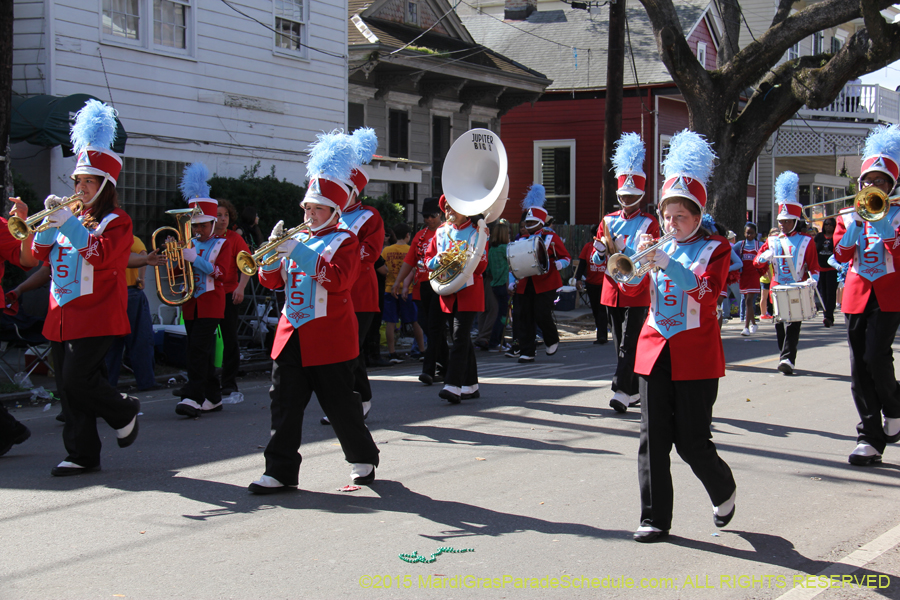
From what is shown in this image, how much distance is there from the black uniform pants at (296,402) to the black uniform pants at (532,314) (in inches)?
259

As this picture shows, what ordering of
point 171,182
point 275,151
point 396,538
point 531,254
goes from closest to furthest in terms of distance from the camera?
point 396,538, point 531,254, point 171,182, point 275,151

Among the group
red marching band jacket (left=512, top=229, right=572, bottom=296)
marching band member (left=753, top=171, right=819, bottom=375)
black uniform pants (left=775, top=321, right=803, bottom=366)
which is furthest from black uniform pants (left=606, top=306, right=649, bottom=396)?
black uniform pants (left=775, top=321, right=803, bottom=366)

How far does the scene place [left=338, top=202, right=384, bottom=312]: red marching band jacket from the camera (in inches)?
284

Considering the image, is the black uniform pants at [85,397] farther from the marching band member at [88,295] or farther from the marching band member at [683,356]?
the marching band member at [683,356]

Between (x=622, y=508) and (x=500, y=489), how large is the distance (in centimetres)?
81

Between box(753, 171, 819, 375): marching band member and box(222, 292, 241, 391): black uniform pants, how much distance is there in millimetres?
6319

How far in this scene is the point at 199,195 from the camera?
851 centimetres

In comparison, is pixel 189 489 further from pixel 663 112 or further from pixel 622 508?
pixel 663 112

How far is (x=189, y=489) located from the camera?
5.65 metres

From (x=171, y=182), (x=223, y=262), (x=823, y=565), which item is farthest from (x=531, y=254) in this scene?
(x=823, y=565)

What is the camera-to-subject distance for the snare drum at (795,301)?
410 inches

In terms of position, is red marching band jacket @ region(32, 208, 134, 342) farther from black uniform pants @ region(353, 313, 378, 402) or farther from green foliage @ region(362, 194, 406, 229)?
green foliage @ region(362, 194, 406, 229)

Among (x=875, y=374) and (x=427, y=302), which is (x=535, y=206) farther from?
(x=875, y=374)

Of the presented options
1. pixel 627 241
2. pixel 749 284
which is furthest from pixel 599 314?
pixel 627 241
